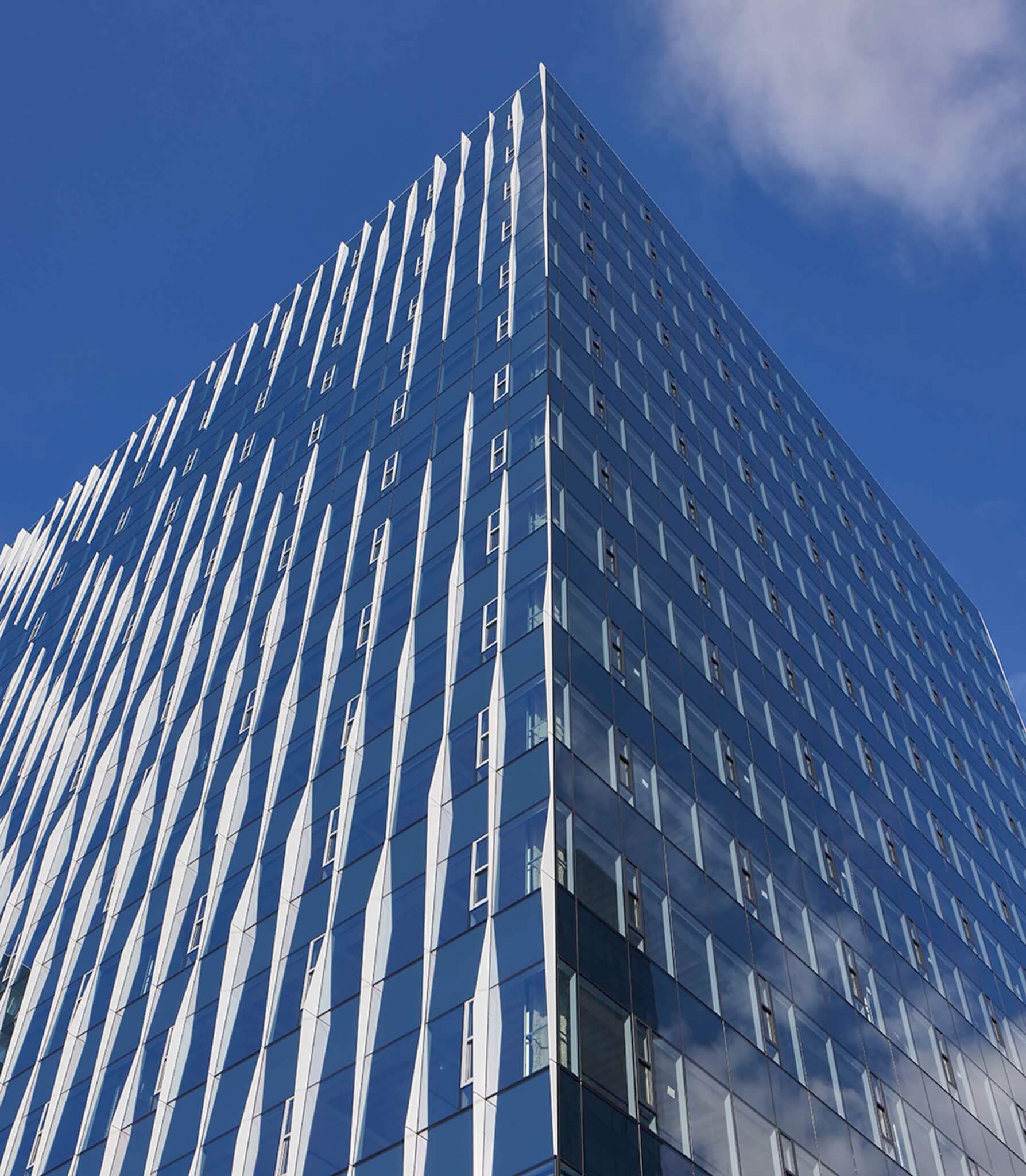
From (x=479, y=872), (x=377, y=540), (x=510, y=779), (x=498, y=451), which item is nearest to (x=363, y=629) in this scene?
(x=377, y=540)

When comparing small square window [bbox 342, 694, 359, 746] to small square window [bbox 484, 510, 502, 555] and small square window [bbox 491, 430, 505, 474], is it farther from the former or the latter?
small square window [bbox 491, 430, 505, 474]

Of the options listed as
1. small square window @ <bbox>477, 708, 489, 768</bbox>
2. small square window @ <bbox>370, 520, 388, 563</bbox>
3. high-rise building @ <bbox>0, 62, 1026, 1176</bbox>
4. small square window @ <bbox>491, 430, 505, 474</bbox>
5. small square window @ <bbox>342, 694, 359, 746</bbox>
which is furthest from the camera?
small square window @ <bbox>370, 520, 388, 563</bbox>

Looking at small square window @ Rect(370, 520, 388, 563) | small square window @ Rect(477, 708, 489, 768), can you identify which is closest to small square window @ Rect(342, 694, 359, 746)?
small square window @ Rect(477, 708, 489, 768)

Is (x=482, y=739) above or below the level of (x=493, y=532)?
below

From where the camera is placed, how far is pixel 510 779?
30.3m

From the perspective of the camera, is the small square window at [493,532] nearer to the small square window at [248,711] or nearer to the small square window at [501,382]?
the small square window at [501,382]

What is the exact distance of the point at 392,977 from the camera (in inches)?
1147

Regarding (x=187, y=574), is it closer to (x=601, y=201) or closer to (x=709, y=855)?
(x=601, y=201)

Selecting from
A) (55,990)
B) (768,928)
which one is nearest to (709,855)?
(768,928)

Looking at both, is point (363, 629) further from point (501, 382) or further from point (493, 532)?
point (501, 382)

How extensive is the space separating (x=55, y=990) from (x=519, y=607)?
63.4 feet

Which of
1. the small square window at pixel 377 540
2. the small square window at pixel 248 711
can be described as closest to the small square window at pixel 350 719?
the small square window at pixel 248 711

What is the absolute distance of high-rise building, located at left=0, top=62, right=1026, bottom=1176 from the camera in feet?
92.3

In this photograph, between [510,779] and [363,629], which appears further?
[363,629]
